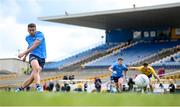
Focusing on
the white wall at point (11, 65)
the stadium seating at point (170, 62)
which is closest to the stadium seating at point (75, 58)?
the white wall at point (11, 65)

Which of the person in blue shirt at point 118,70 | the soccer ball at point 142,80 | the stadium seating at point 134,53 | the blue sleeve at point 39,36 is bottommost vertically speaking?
the soccer ball at point 142,80

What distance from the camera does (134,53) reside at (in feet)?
149

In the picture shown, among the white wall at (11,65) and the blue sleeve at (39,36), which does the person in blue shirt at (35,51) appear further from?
the white wall at (11,65)

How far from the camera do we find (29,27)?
11.5 metres

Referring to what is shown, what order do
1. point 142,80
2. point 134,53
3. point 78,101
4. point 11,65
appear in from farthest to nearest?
point 11,65 → point 134,53 → point 142,80 → point 78,101

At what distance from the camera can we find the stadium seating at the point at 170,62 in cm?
3736

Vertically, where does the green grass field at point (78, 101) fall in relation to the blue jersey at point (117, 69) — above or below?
below

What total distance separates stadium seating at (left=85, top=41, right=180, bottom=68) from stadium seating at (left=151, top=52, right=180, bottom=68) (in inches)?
133

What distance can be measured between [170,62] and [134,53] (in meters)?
7.45

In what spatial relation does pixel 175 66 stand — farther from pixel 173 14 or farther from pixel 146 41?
pixel 146 41

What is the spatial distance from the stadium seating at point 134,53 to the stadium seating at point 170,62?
338 cm

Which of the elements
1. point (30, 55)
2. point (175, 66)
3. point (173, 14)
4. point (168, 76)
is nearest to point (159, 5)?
point (173, 14)

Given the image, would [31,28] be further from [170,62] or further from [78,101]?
[170,62]

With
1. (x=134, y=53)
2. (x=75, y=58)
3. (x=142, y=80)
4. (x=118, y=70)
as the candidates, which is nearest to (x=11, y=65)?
(x=75, y=58)
